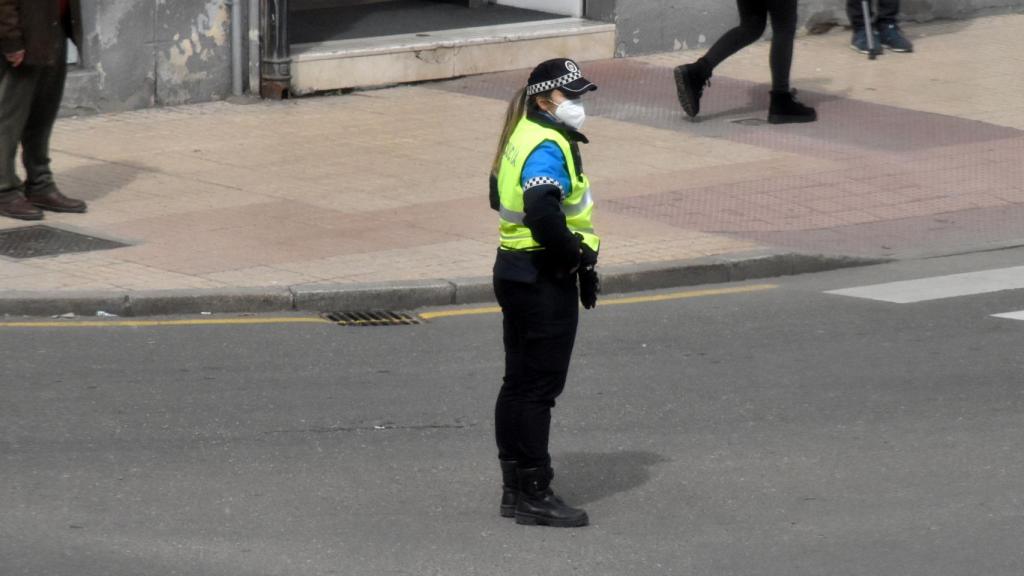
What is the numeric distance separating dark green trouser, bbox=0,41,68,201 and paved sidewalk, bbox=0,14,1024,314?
0.95 ft

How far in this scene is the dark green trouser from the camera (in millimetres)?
11695

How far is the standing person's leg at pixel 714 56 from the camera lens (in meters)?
15.0

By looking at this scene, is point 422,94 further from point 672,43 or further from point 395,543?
point 395,543

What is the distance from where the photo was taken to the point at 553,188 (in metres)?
6.58

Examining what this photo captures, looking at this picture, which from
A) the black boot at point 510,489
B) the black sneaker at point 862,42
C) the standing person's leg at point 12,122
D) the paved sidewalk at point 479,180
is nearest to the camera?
the black boot at point 510,489

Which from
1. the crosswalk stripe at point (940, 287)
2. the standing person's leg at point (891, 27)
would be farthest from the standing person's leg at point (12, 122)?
the standing person's leg at point (891, 27)

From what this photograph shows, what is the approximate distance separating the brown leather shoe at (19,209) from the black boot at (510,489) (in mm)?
5677

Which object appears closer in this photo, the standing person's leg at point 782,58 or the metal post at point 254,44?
the standing person's leg at point 782,58

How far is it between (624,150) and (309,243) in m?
3.65

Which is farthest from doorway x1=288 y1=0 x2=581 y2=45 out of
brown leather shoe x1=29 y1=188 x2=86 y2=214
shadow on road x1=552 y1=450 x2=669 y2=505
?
shadow on road x1=552 y1=450 x2=669 y2=505

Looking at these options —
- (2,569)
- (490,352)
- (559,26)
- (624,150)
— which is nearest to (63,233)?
(490,352)

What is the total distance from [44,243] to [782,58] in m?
6.43

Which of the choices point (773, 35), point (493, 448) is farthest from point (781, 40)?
point (493, 448)

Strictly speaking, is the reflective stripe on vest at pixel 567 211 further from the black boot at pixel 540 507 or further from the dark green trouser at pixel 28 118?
the dark green trouser at pixel 28 118
